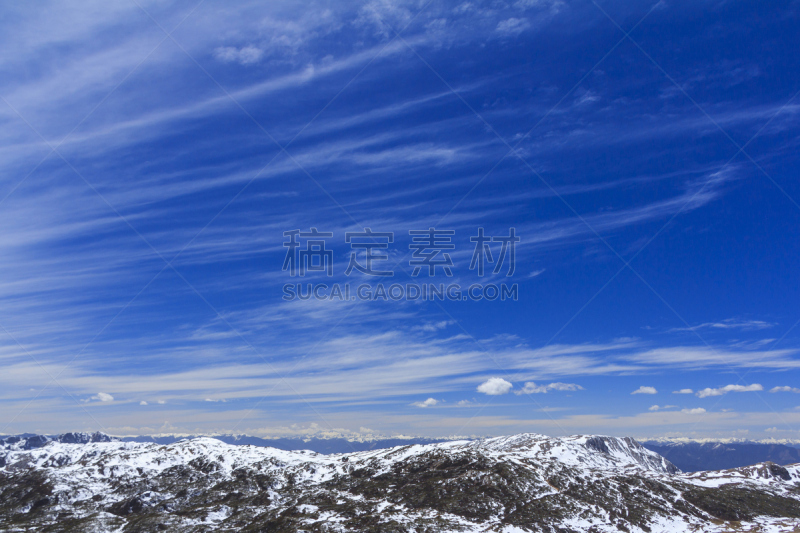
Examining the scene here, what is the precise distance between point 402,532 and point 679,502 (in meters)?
121

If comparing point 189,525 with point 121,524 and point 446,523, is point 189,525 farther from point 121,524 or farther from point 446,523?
point 446,523

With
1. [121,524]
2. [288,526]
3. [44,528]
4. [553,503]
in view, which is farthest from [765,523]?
[44,528]

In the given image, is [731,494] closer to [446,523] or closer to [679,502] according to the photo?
[679,502]

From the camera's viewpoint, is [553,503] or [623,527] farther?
[553,503]

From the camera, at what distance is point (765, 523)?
16025cm

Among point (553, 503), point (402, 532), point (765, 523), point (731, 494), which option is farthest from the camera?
point (731, 494)

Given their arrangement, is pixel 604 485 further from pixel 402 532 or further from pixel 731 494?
pixel 402 532

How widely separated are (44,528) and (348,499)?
139345 mm

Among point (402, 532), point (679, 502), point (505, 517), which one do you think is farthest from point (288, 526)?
point (679, 502)

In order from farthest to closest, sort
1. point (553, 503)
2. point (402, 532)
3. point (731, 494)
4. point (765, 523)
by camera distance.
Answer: point (731, 494)
point (553, 503)
point (765, 523)
point (402, 532)

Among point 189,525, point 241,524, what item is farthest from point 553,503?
point 189,525

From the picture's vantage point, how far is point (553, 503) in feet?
578

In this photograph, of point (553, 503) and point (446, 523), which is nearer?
point (446, 523)

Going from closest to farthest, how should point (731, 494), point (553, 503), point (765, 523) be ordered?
point (765, 523)
point (553, 503)
point (731, 494)
